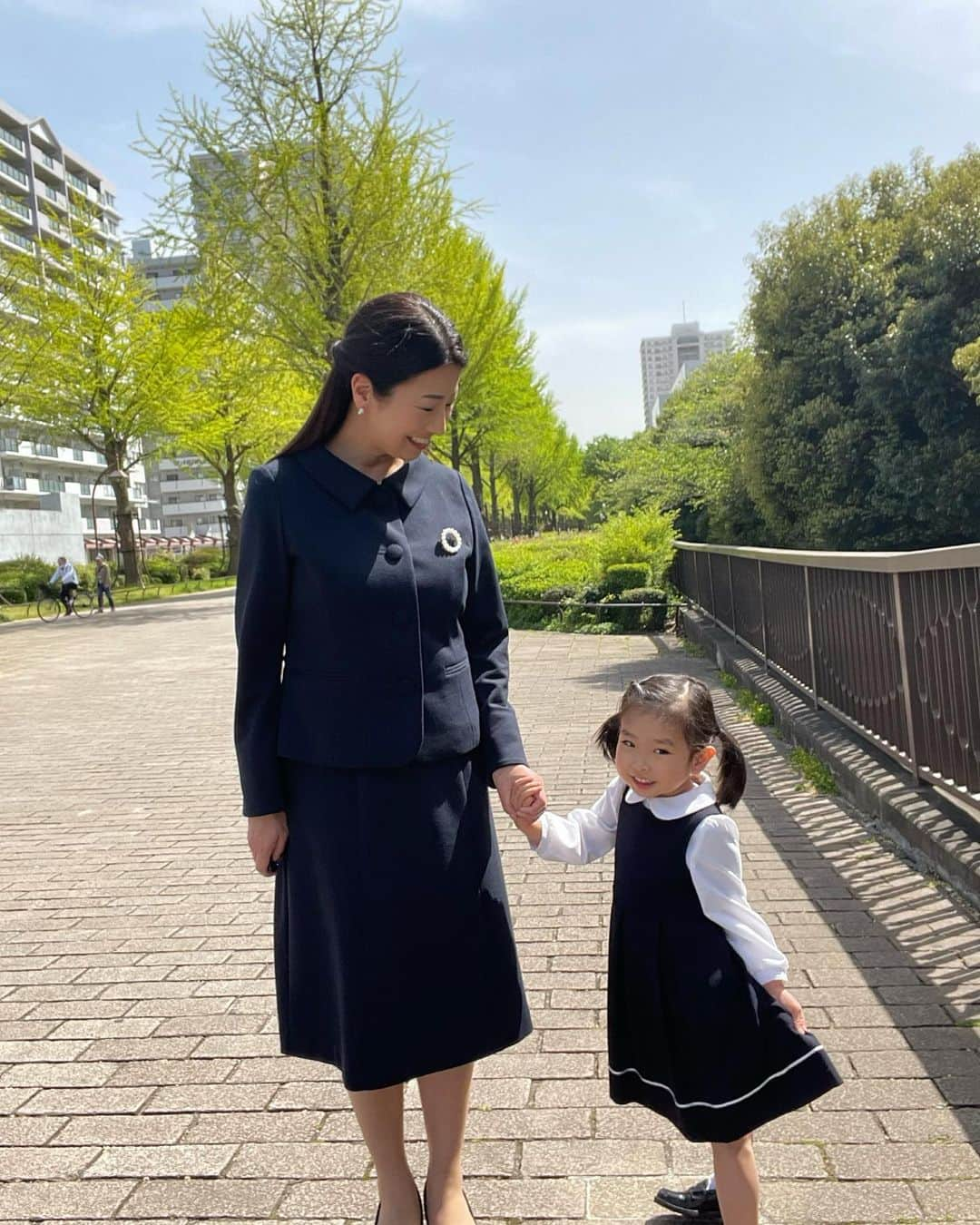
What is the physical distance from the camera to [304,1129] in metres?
2.79

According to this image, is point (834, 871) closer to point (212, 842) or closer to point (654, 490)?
point (212, 842)

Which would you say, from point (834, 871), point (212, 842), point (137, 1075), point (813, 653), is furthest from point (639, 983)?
point (813, 653)

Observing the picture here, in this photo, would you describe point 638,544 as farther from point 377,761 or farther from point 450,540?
point 377,761

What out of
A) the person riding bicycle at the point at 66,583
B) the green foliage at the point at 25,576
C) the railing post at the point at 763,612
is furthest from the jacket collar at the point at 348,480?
the green foliage at the point at 25,576

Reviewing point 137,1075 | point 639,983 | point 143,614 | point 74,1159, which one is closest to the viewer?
point 639,983

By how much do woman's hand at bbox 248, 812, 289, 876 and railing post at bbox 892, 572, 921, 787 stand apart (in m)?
3.68

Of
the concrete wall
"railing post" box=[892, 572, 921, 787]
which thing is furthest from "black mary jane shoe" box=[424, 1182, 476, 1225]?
the concrete wall

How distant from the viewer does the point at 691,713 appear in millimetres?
2170

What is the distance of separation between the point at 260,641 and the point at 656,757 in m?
0.79

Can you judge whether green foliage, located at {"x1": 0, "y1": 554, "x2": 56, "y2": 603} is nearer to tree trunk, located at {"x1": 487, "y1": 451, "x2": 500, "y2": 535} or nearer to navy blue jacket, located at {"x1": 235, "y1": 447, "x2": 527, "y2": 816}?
tree trunk, located at {"x1": 487, "y1": 451, "x2": 500, "y2": 535}

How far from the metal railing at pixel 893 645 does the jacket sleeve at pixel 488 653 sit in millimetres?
2130

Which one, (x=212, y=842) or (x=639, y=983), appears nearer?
(x=639, y=983)

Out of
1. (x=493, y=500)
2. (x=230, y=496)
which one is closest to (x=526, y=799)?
(x=230, y=496)

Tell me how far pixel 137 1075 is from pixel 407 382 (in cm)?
212
